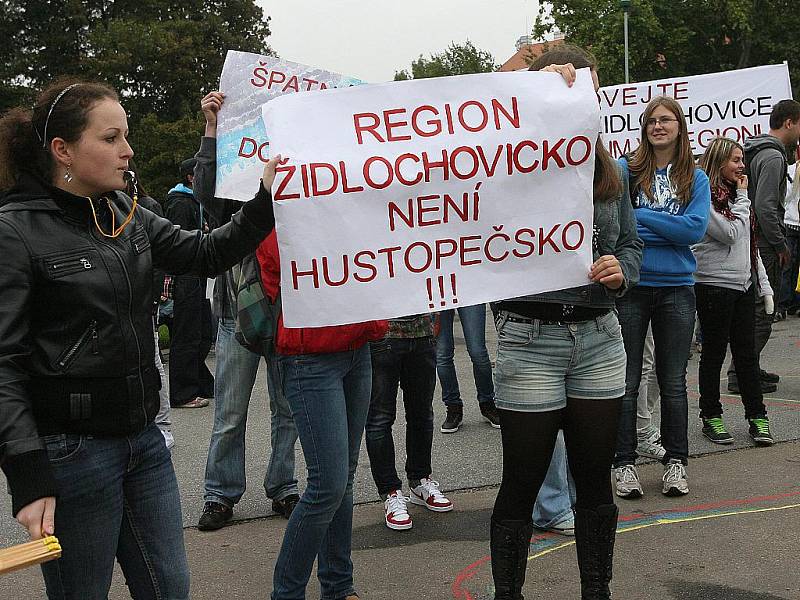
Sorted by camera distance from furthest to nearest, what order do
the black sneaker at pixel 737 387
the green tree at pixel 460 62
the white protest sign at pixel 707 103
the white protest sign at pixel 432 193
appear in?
the green tree at pixel 460 62 < the black sneaker at pixel 737 387 < the white protest sign at pixel 707 103 < the white protest sign at pixel 432 193

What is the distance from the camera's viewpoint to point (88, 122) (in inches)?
105

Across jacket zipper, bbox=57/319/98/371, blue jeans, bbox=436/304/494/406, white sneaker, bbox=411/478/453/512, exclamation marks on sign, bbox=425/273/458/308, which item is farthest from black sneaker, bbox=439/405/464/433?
Answer: jacket zipper, bbox=57/319/98/371

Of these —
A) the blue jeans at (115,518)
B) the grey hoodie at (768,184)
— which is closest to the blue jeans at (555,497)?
the blue jeans at (115,518)

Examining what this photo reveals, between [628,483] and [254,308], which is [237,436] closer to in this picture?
[254,308]

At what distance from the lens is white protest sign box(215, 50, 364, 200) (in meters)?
4.18

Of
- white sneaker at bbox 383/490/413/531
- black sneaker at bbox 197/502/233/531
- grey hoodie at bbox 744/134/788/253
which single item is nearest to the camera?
white sneaker at bbox 383/490/413/531

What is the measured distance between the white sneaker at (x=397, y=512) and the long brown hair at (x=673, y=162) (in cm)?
204

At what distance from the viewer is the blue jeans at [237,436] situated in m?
5.11

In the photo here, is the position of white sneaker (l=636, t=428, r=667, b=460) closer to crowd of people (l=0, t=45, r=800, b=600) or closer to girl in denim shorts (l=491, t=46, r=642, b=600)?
crowd of people (l=0, t=45, r=800, b=600)

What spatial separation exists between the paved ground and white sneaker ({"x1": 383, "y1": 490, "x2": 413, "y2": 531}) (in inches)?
1.9

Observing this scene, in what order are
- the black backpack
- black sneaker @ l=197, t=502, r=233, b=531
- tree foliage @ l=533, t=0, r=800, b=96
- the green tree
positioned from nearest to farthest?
the black backpack → black sneaker @ l=197, t=502, r=233, b=531 → tree foliage @ l=533, t=0, r=800, b=96 → the green tree

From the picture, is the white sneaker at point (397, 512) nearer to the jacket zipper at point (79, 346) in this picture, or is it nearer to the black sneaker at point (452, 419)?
the black sneaker at point (452, 419)

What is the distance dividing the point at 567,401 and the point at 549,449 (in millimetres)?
184

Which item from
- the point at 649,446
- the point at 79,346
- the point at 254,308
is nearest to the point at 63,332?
the point at 79,346
